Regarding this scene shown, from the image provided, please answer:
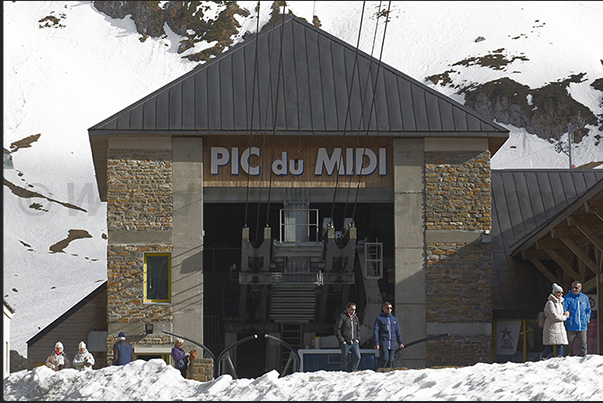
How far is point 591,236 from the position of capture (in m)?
23.7

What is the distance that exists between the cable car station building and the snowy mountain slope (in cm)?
5679

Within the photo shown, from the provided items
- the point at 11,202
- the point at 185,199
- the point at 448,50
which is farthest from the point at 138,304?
the point at 448,50

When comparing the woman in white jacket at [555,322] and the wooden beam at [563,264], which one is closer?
the woman in white jacket at [555,322]

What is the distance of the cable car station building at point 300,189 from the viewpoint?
25859 millimetres

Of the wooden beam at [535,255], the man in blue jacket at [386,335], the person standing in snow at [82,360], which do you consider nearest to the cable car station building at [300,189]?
the wooden beam at [535,255]

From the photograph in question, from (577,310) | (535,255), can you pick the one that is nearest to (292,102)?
(535,255)

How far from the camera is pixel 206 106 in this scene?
88.1 feet

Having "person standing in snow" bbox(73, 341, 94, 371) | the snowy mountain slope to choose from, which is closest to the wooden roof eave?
"person standing in snow" bbox(73, 341, 94, 371)

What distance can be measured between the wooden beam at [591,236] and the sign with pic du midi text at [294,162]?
5.14 metres

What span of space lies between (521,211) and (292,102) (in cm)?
866

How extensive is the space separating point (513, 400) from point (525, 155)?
113 meters

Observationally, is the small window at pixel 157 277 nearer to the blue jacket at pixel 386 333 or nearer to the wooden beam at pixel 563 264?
the blue jacket at pixel 386 333

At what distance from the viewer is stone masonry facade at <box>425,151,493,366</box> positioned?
1021 inches

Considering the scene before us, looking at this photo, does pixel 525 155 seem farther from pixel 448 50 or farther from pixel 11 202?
pixel 11 202
